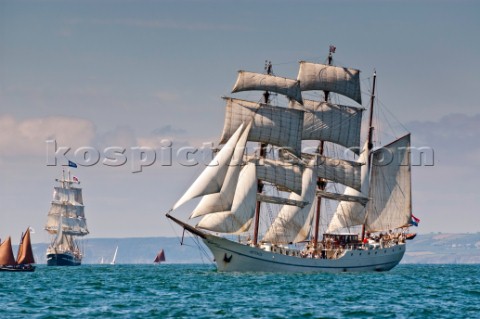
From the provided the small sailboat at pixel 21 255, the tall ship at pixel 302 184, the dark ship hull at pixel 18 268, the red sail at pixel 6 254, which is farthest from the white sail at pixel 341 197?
the red sail at pixel 6 254

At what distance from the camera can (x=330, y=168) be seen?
4641 inches

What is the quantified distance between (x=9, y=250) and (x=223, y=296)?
85477 millimetres

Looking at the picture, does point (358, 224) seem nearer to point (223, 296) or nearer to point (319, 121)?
point (319, 121)

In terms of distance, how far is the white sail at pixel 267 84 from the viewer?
10538cm

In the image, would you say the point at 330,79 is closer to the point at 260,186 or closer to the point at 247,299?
the point at 260,186

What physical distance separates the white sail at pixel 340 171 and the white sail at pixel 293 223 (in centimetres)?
598

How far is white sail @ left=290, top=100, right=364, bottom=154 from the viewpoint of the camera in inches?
4614

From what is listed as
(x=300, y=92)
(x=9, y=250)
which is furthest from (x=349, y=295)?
(x=9, y=250)

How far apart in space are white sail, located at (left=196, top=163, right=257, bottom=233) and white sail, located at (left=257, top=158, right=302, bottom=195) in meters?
3.06

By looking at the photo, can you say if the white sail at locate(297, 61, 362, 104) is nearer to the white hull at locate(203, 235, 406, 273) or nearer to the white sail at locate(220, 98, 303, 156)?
the white sail at locate(220, 98, 303, 156)

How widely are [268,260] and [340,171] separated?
17.7m

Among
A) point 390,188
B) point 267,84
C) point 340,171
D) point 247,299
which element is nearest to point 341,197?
point 340,171

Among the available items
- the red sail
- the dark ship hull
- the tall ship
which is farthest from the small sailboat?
the tall ship

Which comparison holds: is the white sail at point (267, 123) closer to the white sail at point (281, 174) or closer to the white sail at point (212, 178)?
the white sail at point (281, 174)
